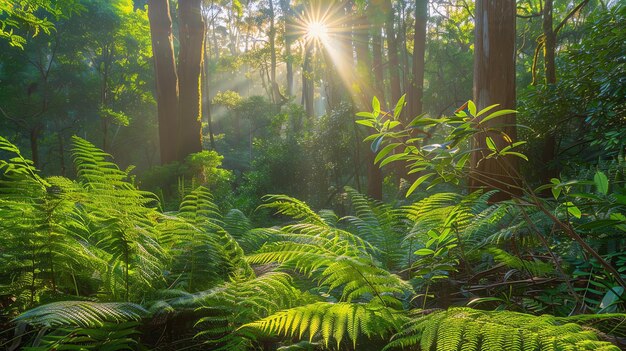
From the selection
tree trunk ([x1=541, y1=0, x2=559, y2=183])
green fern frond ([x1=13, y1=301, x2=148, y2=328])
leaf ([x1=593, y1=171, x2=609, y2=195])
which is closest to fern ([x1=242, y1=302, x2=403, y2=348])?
green fern frond ([x1=13, y1=301, x2=148, y2=328])

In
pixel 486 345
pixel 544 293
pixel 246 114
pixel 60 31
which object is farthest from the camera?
pixel 246 114

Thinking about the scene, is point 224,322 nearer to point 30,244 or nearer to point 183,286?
point 183,286

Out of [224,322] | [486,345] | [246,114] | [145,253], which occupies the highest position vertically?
[246,114]

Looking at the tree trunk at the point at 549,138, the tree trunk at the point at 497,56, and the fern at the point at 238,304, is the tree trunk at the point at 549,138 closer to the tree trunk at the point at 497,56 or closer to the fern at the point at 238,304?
the tree trunk at the point at 497,56

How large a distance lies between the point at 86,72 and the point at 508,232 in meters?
26.5

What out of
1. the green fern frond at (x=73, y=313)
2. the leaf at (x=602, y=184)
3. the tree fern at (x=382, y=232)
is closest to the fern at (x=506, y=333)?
the leaf at (x=602, y=184)

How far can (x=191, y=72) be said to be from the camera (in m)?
11.0

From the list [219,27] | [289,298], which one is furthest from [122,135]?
[289,298]

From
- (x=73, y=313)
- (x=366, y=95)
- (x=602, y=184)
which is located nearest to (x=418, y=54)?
(x=366, y=95)

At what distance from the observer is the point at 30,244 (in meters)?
1.60

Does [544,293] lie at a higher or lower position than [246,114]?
lower

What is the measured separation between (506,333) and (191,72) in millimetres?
11099

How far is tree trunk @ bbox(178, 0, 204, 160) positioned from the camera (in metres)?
10.8

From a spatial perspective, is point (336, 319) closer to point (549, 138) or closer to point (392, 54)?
point (549, 138)
